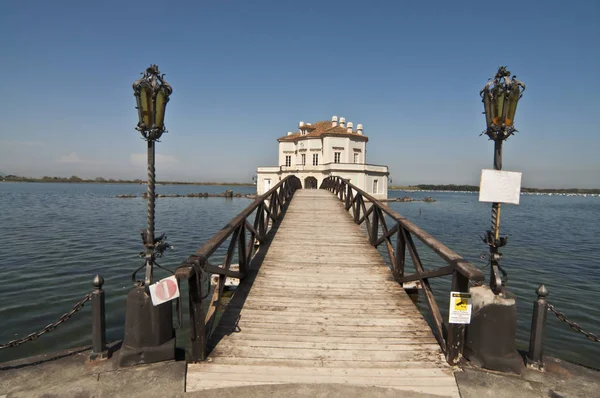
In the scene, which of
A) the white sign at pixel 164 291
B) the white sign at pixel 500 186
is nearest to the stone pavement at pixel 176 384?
the white sign at pixel 164 291

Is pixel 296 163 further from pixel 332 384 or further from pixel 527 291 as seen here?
pixel 332 384

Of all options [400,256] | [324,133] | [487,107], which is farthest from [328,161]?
[487,107]

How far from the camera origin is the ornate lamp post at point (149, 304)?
3316mm

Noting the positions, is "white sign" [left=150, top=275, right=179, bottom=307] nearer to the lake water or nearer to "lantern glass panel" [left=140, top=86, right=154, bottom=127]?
"lantern glass panel" [left=140, top=86, right=154, bottom=127]

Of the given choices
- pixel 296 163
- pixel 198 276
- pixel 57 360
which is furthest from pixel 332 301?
pixel 296 163

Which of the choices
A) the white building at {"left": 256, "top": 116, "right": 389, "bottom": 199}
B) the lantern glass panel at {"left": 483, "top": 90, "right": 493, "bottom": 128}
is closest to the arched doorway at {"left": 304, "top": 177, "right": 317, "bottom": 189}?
the white building at {"left": 256, "top": 116, "right": 389, "bottom": 199}

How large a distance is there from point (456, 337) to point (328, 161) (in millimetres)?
45344

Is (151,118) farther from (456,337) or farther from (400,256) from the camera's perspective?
(400,256)

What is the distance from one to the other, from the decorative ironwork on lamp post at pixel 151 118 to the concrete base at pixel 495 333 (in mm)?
3442

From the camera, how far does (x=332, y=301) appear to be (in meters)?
4.80

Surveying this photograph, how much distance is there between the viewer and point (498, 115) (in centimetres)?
369

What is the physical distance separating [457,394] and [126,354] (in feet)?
10.6

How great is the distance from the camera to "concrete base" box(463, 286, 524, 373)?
3244 millimetres

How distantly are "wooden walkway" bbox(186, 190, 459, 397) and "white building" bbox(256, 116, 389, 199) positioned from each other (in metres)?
40.0
